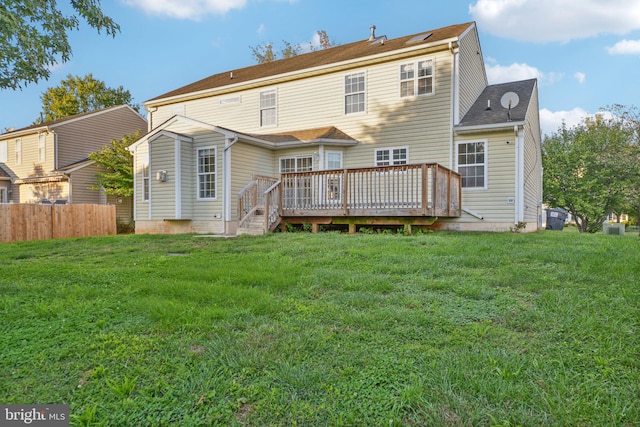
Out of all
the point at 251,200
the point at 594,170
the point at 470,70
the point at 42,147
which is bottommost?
the point at 251,200

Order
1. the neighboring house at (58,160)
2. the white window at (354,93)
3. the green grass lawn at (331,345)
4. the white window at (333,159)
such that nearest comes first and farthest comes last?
the green grass lawn at (331,345)
the white window at (333,159)
the white window at (354,93)
the neighboring house at (58,160)

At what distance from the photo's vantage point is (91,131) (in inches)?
797

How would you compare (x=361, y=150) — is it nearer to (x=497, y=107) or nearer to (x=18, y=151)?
(x=497, y=107)

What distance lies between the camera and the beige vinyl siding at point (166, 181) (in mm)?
11633

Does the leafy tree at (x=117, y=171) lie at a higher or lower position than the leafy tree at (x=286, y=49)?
lower

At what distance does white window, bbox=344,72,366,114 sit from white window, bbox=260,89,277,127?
111 inches

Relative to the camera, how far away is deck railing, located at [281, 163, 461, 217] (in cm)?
871

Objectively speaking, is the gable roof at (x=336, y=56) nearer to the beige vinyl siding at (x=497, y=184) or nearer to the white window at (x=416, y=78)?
the white window at (x=416, y=78)

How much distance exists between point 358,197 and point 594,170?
19.6 metres

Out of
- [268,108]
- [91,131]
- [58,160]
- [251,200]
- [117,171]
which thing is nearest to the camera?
[251,200]

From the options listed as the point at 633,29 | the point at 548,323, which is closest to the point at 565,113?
the point at 633,29

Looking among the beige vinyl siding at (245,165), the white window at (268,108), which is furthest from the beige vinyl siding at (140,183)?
the white window at (268,108)

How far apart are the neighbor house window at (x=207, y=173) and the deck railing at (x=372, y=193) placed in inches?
105

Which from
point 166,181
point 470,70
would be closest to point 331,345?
point 166,181
